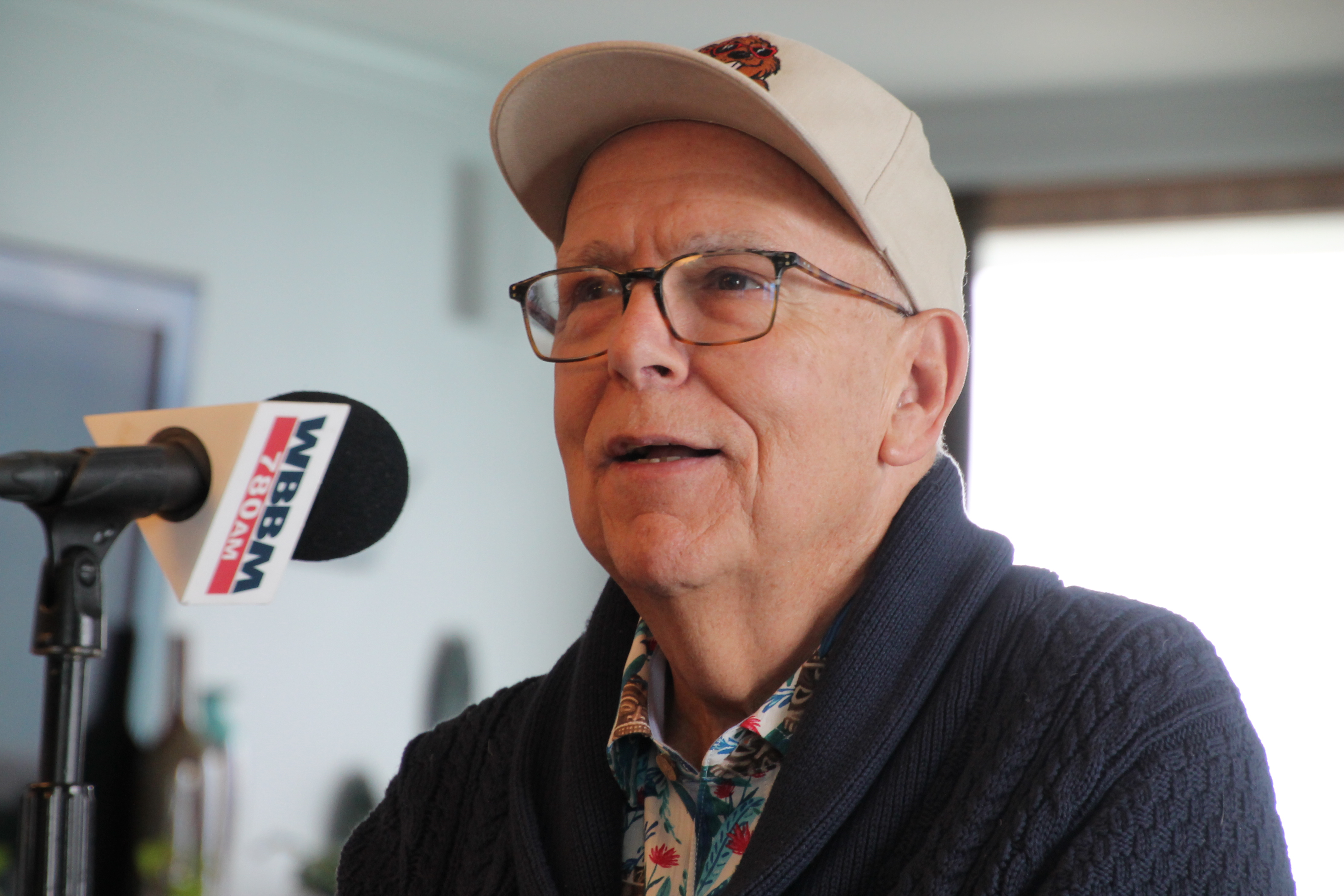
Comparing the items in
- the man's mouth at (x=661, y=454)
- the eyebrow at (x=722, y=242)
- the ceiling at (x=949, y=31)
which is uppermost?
the ceiling at (x=949, y=31)

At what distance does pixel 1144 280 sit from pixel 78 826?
3.69 meters

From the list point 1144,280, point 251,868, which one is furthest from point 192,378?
point 1144,280

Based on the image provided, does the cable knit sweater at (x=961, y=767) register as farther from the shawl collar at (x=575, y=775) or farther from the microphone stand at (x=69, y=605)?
the microphone stand at (x=69, y=605)

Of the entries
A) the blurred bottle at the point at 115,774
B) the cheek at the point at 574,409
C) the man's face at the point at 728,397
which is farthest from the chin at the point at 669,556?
the blurred bottle at the point at 115,774

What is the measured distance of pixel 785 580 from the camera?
1.01m

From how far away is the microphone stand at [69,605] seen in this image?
692 millimetres

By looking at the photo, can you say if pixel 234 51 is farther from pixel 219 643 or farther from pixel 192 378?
pixel 219 643

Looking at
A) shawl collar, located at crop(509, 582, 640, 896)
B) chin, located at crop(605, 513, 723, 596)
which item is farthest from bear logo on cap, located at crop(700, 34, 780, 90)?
shawl collar, located at crop(509, 582, 640, 896)

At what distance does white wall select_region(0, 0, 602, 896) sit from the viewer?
2863mm

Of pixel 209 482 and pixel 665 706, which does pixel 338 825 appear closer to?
pixel 665 706

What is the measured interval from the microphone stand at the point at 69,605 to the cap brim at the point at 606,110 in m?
0.51

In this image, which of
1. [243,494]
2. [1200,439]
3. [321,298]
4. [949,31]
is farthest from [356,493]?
[1200,439]

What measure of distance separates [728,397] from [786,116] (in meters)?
0.23

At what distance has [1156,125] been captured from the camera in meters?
3.78
